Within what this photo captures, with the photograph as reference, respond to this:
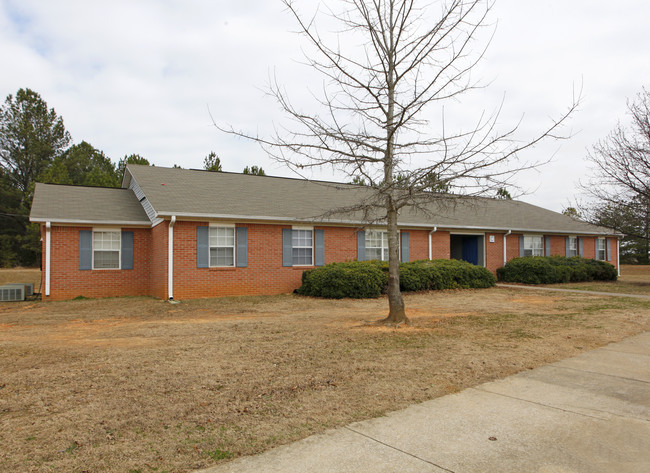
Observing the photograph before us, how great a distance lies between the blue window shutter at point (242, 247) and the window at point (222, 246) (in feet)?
0.58

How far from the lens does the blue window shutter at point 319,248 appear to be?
1777 centimetres

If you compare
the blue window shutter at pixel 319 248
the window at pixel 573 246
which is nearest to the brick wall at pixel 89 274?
the blue window shutter at pixel 319 248

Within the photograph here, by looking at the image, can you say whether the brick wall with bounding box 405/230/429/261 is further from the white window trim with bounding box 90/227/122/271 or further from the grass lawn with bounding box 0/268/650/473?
the white window trim with bounding box 90/227/122/271

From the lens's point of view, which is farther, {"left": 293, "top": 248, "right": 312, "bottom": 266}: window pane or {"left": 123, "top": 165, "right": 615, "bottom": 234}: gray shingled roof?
{"left": 293, "top": 248, "right": 312, "bottom": 266}: window pane

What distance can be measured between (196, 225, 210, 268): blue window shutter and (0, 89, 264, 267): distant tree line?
73.0 ft

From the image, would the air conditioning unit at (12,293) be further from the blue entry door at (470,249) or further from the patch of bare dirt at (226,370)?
the blue entry door at (470,249)

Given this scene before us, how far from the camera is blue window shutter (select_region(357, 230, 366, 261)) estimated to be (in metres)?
18.8

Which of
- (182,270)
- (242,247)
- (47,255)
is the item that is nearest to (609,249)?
(242,247)

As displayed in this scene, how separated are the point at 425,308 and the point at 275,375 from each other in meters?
7.82

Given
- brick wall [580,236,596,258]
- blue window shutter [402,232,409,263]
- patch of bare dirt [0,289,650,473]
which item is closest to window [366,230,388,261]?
Result: blue window shutter [402,232,409,263]

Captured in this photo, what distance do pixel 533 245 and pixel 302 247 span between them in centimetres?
1403

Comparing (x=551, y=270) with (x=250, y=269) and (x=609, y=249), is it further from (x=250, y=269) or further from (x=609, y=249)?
(x=250, y=269)

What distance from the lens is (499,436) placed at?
3955mm

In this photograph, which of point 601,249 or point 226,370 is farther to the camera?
point 601,249
